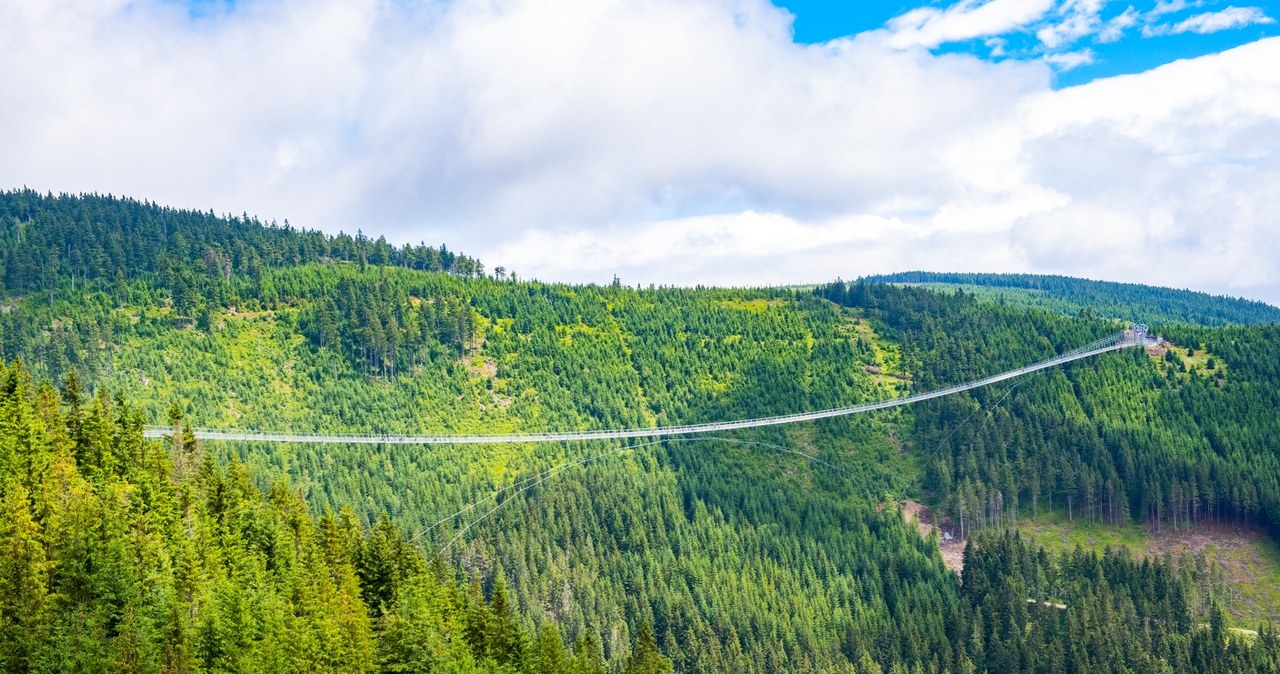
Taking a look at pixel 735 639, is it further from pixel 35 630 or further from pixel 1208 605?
pixel 35 630

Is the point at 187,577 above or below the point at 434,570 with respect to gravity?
above

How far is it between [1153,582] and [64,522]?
484ft

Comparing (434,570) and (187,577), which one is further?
(434,570)

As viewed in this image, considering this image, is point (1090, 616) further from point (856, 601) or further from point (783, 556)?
point (783, 556)

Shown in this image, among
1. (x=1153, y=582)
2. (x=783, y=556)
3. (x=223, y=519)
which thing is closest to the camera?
(x=223, y=519)

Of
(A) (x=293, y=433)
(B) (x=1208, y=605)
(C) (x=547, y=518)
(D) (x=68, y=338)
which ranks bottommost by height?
(B) (x=1208, y=605)

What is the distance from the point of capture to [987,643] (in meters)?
162

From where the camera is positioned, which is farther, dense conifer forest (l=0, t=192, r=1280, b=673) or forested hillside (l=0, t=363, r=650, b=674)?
dense conifer forest (l=0, t=192, r=1280, b=673)

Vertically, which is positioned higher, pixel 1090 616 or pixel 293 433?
pixel 293 433

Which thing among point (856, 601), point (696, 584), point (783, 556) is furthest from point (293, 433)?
point (856, 601)

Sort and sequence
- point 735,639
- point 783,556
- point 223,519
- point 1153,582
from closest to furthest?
point 223,519 < point 735,639 < point 1153,582 < point 783,556

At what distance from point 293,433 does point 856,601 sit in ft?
296

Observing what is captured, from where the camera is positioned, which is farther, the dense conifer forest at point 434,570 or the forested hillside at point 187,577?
the dense conifer forest at point 434,570

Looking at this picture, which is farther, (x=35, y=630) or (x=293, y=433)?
(x=293, y=433)
